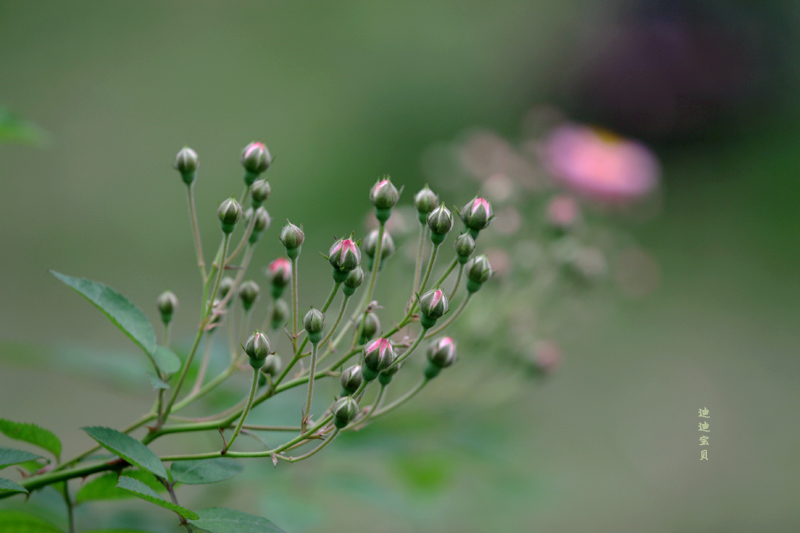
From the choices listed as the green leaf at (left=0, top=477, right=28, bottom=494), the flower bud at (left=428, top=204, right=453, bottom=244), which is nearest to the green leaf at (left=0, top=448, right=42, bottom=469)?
the green leaf at (left=0, top=477, right=28, bottom=494)

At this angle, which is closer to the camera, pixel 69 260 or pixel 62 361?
pixel 62 361

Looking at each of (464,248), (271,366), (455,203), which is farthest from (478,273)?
(455,203)

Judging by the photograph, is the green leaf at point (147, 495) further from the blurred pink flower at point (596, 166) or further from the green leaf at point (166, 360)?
the blurred pink flower at point (596, 166)

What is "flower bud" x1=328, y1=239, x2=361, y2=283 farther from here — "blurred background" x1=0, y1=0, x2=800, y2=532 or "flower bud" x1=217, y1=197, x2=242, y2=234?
"blurred background" x1=0, y1=0, x2=800, y2=532

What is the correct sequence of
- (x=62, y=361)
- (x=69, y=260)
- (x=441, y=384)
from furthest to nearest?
(x=69, y=260)
(x=441, y=384)
(x=62, y=361)

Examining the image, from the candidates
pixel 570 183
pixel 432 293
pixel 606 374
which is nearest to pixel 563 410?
pixel 606 374

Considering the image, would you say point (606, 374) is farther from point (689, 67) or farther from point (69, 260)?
point (69, 260)

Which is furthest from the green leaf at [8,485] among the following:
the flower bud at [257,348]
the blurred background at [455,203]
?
the blurred background at [455,203]
